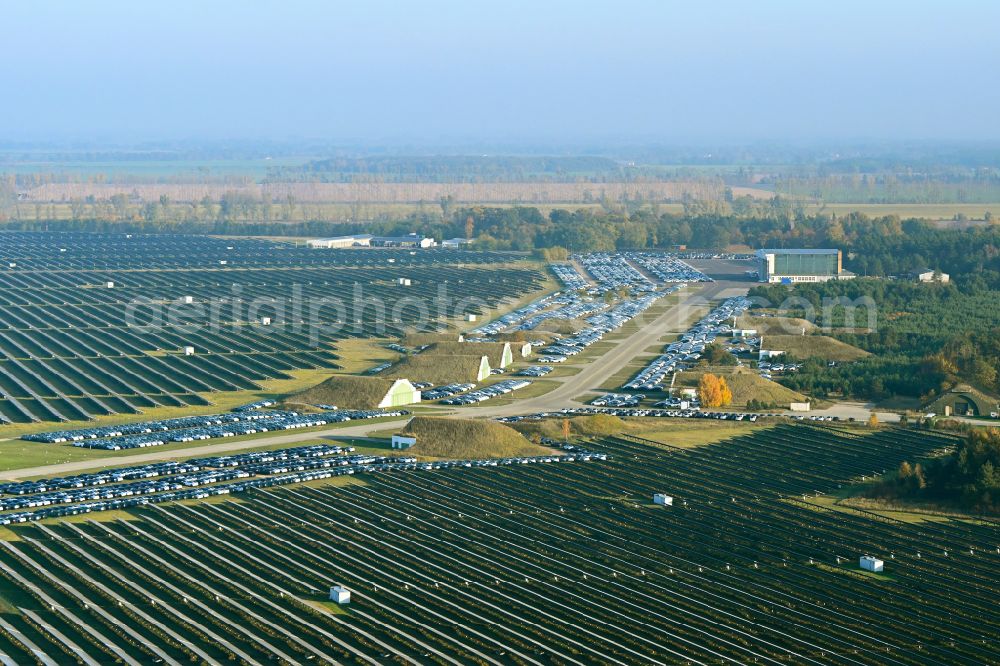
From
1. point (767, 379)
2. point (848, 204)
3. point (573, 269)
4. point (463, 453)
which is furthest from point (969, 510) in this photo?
point (848, 204)

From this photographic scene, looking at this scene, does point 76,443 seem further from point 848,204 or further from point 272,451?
point 848,204

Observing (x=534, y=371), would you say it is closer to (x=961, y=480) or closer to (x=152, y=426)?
(x=152, y=426)

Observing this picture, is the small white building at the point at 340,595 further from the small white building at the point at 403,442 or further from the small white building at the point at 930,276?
the small white building at the point at 930,276

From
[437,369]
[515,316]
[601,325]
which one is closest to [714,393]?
[437,369]

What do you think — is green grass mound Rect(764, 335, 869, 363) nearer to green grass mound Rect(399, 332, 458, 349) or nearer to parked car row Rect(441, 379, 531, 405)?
parked car row Rect(441, 379, 531, 405)

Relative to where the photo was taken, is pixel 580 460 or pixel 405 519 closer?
pixel 405 519

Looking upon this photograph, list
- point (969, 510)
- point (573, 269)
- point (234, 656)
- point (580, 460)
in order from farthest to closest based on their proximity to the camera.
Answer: point (573, 269)
point (580, 460)
point (969, 510)
point (234, 656)

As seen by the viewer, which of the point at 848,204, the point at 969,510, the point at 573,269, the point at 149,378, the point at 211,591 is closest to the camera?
the point at 211,591
